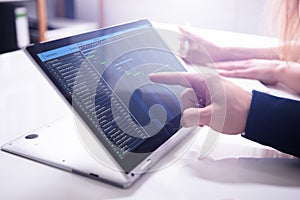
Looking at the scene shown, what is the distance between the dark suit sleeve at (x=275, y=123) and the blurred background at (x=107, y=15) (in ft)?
4.85

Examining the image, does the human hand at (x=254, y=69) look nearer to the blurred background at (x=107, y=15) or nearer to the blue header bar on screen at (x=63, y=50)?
the blue header bar on screen at (x=63, y=50)

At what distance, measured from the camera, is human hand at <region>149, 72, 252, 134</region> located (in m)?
0.65

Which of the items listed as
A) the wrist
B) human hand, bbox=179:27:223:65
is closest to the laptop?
human hand, bbox=179:27:223:65

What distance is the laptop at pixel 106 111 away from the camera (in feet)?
1.77

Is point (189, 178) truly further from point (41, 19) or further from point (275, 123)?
A: point (41, 19)

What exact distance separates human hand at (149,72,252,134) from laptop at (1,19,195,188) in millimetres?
18

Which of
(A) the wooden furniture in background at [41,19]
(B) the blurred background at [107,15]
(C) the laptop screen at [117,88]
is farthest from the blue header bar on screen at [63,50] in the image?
(A) the wooden furniture in background at [41,19]

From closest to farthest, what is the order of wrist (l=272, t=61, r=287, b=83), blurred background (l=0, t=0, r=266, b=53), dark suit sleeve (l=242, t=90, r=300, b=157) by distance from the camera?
dark suit sleeve (l=242, t=90, r=300, b=157) → wrist (l=272, t=61, r=287, b=83) → blurred background (l=0, t=0, r=266, b=53)

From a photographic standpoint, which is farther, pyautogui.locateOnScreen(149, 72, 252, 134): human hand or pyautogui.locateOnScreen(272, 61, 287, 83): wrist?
pyautogui.locateOnScreen(272, 61, 287, 83): wrist

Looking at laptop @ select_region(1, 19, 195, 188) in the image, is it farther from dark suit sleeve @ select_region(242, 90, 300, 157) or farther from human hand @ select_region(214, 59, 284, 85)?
→ human hand @ select_region(214, 59, 284, 85)

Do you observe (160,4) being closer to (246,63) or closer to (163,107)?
(246,63)

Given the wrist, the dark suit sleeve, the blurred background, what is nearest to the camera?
the dark suit sleeve

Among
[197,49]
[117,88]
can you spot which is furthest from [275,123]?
[197,49]

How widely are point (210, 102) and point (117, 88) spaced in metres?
0.16
